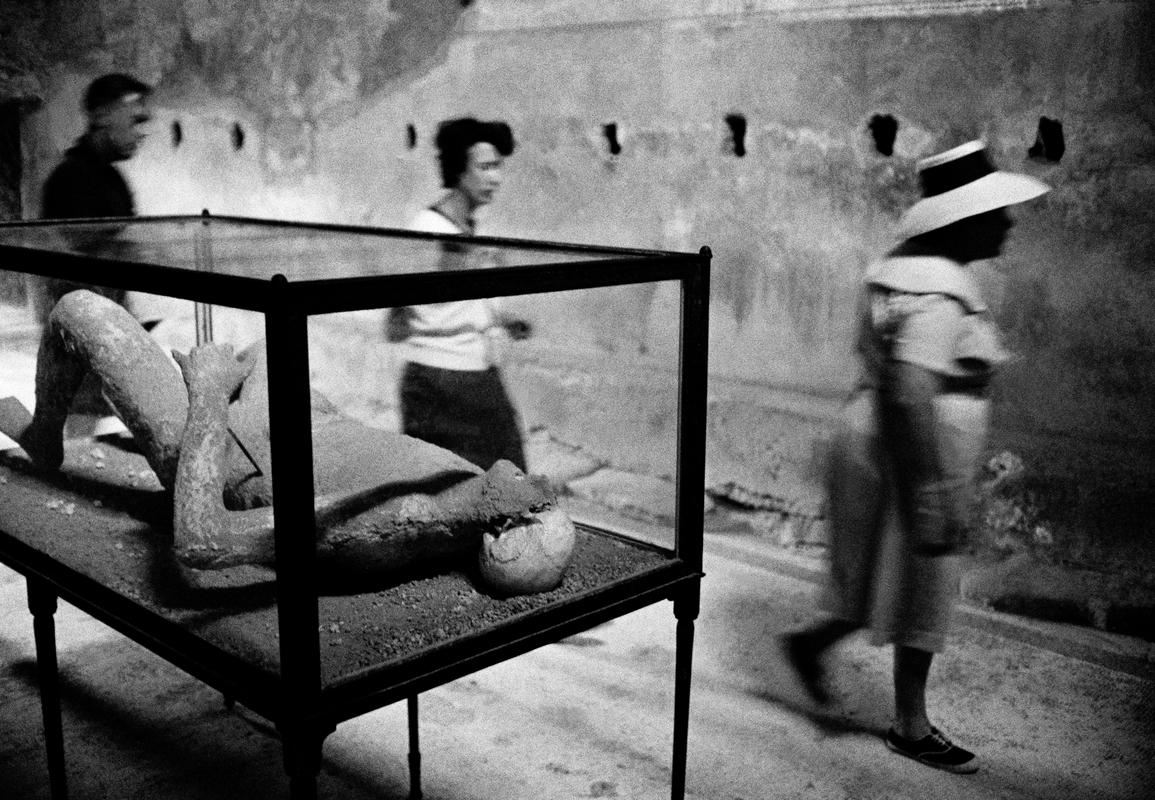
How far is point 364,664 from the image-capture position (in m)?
1.75

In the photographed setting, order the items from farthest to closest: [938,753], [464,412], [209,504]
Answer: [464,412], [938,753], [209,504]

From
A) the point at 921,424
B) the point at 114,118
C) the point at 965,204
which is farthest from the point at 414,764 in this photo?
the point at 114,118

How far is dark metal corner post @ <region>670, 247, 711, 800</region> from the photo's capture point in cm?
212

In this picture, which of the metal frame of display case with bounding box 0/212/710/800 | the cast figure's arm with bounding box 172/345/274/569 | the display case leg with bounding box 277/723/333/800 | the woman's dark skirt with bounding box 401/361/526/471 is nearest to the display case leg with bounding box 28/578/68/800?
the metal frame of display case with bounding box 0/212/710/800

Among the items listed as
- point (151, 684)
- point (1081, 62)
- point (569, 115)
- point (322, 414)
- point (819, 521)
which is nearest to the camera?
point (322, 414)

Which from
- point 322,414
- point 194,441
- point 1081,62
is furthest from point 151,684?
point 1081,62

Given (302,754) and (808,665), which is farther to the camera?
(808,665)

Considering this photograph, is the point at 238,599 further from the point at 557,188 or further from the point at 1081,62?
the point at 557,188

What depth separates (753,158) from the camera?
4559 millimetres

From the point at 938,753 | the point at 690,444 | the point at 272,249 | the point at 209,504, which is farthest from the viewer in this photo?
the point at 938,753

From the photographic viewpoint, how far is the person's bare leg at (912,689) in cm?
299

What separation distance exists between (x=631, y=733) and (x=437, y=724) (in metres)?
0.54

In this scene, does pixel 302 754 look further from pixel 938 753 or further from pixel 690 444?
pixel 938 753

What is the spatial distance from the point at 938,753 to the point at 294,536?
6.79 feet
